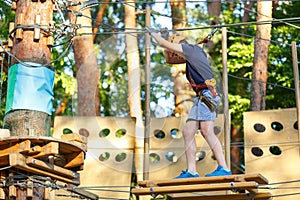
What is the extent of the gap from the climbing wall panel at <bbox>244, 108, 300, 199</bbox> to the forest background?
3.95ft

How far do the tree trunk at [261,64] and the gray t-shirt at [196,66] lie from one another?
4.51 m

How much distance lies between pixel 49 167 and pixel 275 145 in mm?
4316

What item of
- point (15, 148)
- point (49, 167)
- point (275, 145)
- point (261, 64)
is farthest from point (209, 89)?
point (261, 64)

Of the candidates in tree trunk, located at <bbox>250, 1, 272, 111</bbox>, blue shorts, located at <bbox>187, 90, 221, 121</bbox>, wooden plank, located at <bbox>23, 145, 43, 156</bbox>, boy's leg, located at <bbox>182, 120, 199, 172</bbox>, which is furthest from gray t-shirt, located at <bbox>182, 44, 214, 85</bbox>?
tree trunk, located at <bbox>250, 1, 272, 111</bbox>

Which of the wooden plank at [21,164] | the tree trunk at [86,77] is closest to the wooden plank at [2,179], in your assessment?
the wooden plank at [21,164]

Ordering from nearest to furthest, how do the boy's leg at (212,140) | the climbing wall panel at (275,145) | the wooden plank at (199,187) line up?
the wooden plank at (199,187), the boy's leg at (212,140), the climbing wall panel at (275,145)

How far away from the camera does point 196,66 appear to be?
6.48 m

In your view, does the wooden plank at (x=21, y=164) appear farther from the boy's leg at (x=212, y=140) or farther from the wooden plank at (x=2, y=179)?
the boy's leg at (x=212, y=140)

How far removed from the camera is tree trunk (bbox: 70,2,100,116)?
7918 millimetres

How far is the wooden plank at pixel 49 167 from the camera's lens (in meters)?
5.20

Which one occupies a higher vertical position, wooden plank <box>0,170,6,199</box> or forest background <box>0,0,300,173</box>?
forest background <box>0,0,300,173</box>

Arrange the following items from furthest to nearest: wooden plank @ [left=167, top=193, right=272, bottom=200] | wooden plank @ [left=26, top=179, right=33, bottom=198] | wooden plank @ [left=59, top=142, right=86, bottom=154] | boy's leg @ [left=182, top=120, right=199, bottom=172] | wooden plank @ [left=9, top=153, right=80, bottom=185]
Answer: wooden plank @ [left=167, top=193, right=272, bottom=200] → boy's leg @ [left=182, top=120, right=199, bottom=172] → wooden plank @ [left=59, top=142, right=86, bottom=154] → wooden plank @ [left=26, top=179, right=33, bottom=198] → wooden plank @ [left=9, top=153, right=80, bottom=185]

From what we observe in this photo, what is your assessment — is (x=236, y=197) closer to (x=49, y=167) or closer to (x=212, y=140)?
(x=212, y=140)

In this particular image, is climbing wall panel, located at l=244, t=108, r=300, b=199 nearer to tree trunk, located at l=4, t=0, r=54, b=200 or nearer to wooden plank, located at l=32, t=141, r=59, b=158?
tree trunk, located at l=4, t=0, r=54, b=200
